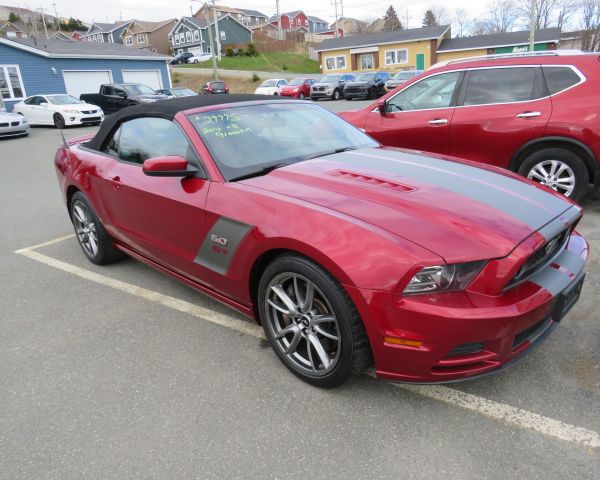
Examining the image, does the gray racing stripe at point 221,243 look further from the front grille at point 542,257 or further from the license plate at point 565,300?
the license plate at point 565,300

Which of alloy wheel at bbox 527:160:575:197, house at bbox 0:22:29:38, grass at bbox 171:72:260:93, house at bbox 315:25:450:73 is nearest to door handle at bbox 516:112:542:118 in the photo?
alloy wheel at bbox 527:160:575:197

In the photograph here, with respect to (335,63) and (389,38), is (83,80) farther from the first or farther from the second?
(389,38)

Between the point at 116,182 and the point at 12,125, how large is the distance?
1535 centimetres

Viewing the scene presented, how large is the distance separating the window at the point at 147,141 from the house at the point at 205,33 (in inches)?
2868

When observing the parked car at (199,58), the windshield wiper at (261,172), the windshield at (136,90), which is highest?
the parked car at (199,58)

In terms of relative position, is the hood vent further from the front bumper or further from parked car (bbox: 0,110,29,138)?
parked car (bbox: 0,110,29,138)

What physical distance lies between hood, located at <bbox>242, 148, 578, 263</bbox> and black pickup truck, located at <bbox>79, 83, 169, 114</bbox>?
19701 mm

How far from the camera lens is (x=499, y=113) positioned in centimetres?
538

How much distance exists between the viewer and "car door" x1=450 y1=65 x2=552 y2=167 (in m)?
5.21

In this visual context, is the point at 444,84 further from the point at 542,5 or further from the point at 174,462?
the point at 542,5

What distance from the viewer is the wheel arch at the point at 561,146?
4922 millimetres

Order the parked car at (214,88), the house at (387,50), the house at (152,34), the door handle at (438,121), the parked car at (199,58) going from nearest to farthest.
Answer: the door handle at (438,121)
the parked car at (214,88)
the house at (387,50)
the parked car at (199,58)
the house at (152,34)

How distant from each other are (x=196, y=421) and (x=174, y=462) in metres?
0.27

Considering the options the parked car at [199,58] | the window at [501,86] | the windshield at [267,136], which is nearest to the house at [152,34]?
the parked car at [199,58]
